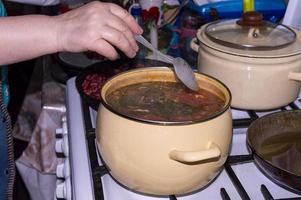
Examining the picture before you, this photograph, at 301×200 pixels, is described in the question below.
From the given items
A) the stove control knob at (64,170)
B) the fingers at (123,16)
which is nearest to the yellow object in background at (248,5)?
the fingers at (123,16)

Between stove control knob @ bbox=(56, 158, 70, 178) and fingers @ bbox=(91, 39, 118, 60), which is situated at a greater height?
fingers @ bbox=(91, 39, 118, 60)

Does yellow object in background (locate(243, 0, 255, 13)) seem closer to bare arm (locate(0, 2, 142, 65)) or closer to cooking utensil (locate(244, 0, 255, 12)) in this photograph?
cooking utensil (locate(244, 0, 255, 12))

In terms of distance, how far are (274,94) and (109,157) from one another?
0.96 ft

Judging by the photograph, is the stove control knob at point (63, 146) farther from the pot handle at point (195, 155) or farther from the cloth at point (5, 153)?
the pot handle at point (195, 155)

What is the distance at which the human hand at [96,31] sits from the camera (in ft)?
1.71

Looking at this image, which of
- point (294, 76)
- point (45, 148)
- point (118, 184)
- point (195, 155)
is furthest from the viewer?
point (45, 148)

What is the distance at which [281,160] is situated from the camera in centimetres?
52

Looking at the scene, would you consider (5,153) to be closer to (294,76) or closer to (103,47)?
(103,47)

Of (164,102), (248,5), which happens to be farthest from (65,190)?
(248,5)

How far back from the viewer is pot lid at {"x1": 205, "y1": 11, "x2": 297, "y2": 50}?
64 centimetres

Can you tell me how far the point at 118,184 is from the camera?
1.70 feet

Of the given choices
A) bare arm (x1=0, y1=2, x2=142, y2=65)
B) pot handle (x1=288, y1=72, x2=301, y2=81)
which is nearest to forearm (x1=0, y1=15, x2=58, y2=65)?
bare arm (x1=0, y1=2, x2=142, y2=65)

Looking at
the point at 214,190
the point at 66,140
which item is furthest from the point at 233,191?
the point at 66,140

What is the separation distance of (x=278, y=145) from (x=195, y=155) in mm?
183
